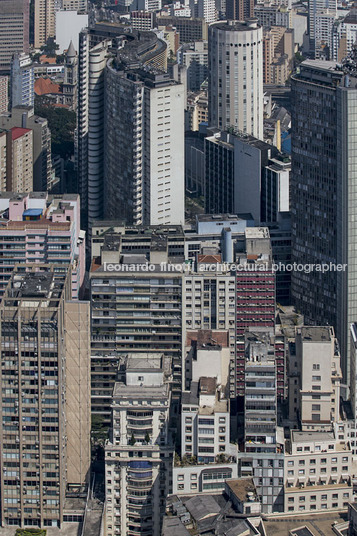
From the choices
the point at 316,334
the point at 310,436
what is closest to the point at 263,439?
the point at 310,436

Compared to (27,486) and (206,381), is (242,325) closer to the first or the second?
(206,381)

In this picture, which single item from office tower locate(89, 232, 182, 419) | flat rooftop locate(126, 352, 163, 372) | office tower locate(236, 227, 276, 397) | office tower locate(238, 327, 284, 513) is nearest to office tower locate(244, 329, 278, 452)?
office tower locate(238, 327, 284, 513)

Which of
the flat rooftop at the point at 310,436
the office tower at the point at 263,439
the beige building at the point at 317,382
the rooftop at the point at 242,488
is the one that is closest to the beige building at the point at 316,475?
the flat rooftop at the point at 310,436

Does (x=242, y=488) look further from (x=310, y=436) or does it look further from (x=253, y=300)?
(x=253, y=300)

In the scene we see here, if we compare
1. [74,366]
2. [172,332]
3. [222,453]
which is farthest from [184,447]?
[172,332]

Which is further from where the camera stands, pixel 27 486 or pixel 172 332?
pixel 172 332

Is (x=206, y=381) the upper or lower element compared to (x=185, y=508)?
upper
